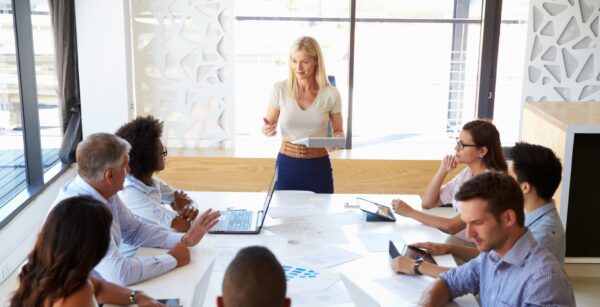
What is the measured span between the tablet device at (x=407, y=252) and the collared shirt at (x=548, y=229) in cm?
43

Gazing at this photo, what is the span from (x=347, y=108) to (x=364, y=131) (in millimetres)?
678

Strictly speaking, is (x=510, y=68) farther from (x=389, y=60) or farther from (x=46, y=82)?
(x=46, y=82)

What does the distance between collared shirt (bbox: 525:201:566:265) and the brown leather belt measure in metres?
1.57

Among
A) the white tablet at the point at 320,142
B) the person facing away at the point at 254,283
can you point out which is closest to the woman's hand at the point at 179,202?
the white tablet at the point at 320,142

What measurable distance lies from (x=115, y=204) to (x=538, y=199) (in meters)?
1.71

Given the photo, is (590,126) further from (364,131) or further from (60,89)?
(60,89)

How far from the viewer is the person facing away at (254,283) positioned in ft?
4.85

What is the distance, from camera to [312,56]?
3.85 metres

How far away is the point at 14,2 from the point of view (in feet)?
14.0

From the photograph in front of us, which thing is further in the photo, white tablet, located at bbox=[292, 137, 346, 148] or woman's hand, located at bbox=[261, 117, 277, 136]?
woman's hand, located at bbox=[261, 117, 277, 136]

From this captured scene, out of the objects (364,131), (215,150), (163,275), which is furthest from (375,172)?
(163,275)

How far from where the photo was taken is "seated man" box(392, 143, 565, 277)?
2.46 metres

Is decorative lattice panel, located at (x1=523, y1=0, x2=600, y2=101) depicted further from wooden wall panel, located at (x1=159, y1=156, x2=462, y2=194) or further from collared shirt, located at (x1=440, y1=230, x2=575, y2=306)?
collared shirt, located at (x1=440, y1=230, x2=575, y2=306)

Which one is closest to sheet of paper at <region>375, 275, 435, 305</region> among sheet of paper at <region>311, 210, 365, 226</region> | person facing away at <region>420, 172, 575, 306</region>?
person facing away at <region>420, 172, 575, 306</region>
